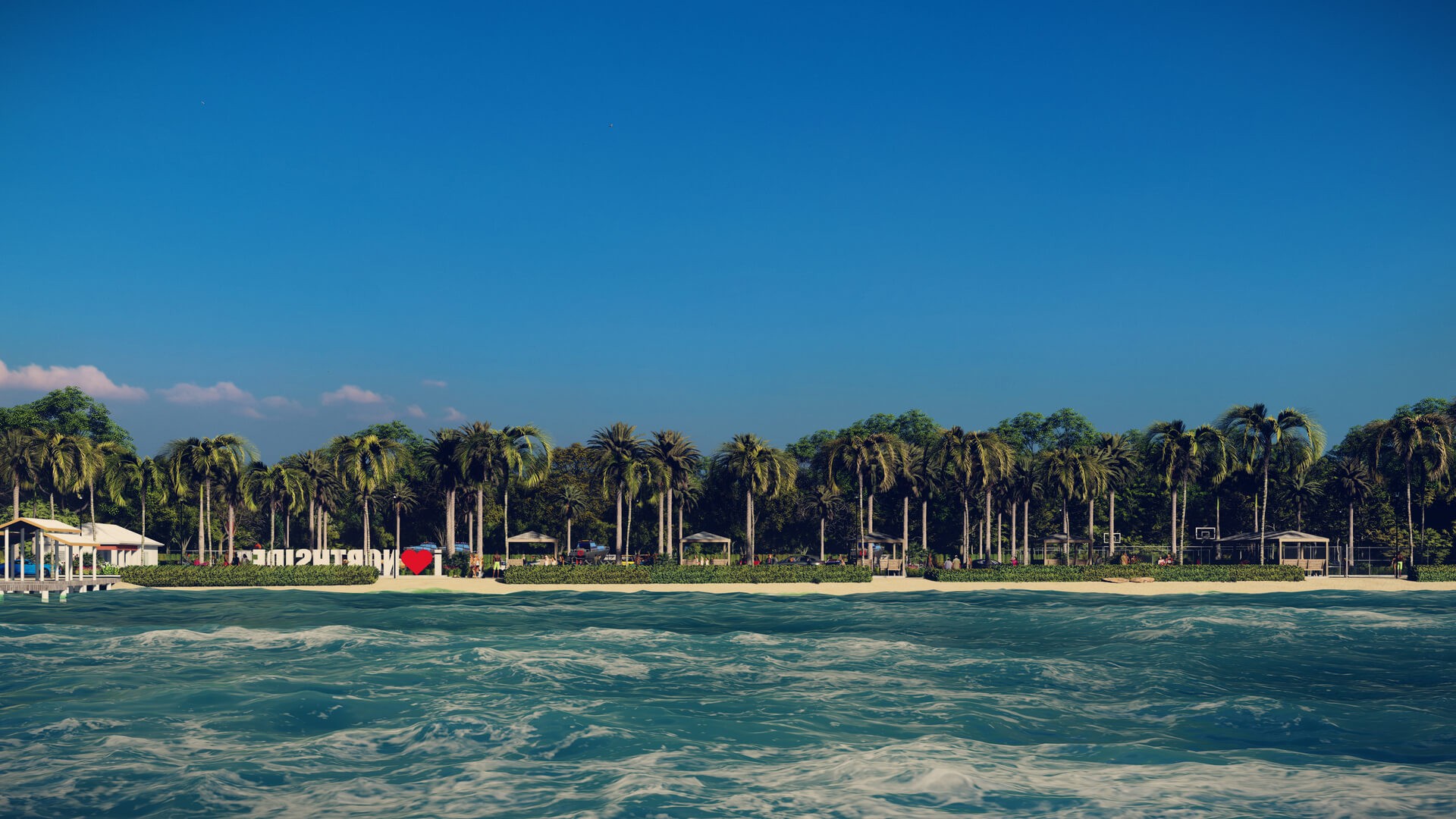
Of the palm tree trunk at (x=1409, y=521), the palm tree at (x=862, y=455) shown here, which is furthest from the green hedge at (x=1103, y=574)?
the palm tree trunk at (x=1409, y=521)

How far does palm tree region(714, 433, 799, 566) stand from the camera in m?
67.4

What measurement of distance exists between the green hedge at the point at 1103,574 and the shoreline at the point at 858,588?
2.31ft

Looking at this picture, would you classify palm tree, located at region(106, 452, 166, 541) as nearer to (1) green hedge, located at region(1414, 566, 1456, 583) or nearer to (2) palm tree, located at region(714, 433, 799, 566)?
(2) palm tree, located at region(714, 433, 799, 566)

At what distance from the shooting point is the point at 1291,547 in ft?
264

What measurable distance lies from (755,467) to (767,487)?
1677mm

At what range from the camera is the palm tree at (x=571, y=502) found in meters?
90.3

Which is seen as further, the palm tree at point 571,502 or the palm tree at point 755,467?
the palm tree at point 571,502

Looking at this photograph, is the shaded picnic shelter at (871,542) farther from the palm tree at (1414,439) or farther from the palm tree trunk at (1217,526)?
the palm tree at (1414,439)

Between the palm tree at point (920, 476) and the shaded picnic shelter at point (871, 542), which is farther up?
the palm tree at point (920, 476)

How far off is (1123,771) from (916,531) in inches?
3126

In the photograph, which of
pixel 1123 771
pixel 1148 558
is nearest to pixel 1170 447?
pixel 1148 558

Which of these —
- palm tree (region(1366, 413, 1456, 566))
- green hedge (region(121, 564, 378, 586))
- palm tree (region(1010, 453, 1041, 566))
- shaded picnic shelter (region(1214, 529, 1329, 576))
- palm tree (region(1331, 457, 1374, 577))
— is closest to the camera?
green hedge (region(121, 564, 378, 586))

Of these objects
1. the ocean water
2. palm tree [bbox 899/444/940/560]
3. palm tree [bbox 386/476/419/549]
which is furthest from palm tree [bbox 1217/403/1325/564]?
palm tree [bbox 386/476/419/549]

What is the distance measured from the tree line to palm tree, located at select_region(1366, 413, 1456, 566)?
15cm
